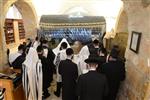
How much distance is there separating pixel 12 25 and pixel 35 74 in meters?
9.99

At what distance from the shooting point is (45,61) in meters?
5.14

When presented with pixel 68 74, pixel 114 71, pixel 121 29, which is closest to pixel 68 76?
pixel 68 74

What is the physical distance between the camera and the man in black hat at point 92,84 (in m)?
3.40

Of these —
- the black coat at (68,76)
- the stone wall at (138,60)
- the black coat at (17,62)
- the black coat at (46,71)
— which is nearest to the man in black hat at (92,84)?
the stone wall at (138,60)

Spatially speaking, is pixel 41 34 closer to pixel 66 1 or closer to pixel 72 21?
pixel 72 21

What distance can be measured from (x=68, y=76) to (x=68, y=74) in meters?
0.07

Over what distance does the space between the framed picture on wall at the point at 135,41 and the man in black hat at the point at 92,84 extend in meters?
1.09

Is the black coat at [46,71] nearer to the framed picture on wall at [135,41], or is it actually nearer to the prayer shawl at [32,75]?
the prayer shawl at [32,75]

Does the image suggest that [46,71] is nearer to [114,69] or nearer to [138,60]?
[114,69]

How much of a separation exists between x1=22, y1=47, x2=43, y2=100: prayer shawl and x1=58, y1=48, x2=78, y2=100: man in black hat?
1.80 ft

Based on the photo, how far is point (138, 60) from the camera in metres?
4.00

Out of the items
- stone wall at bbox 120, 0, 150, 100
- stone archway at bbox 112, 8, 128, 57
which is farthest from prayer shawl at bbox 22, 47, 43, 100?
stone archway at bbox 112, 8, 128, 57

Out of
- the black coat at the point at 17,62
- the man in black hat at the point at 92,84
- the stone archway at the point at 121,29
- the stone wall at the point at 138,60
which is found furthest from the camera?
the stone archway at the point at 121,29

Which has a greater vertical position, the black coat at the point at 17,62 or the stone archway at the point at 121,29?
the stone archway at the point at 121,29
